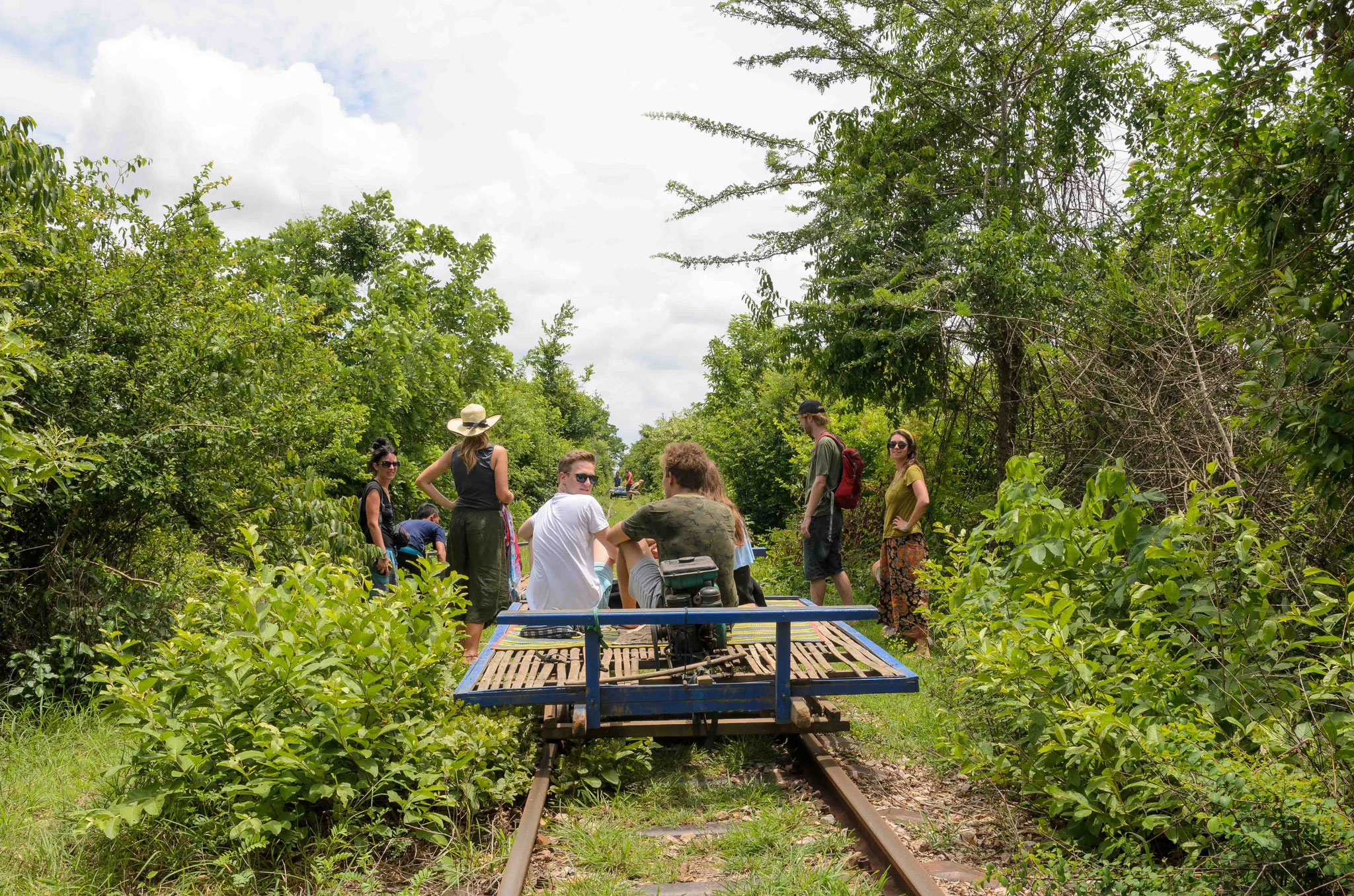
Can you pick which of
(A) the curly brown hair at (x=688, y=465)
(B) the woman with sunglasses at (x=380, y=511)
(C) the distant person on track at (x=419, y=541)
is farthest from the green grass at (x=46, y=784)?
(A) the curly brown hair at (x=688, y=465)

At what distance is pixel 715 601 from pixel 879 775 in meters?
1.29

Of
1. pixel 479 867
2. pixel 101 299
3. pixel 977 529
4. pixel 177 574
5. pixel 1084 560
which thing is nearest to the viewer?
pixel 479 867

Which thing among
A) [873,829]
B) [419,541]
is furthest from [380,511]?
[873,829]

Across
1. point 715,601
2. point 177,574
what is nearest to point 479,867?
point 715,601

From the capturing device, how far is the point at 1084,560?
4703mm

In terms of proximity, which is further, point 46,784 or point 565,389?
point 565,389

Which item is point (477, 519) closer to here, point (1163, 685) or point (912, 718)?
point (912, 718)

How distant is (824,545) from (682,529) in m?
3.38

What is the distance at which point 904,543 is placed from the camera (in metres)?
7.81

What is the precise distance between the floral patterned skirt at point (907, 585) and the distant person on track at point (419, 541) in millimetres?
3956

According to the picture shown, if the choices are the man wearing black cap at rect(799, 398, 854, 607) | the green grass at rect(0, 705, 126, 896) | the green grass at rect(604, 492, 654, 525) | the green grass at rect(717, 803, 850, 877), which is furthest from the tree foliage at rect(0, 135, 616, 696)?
the green grass at rect(604, 492, 654, 525)

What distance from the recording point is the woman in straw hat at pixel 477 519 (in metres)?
7.29

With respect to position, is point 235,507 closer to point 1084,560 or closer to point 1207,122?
point 1084,560

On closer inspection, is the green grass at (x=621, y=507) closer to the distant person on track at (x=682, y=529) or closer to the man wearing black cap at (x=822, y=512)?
the man wearing black cap at (x=822, y=512)
